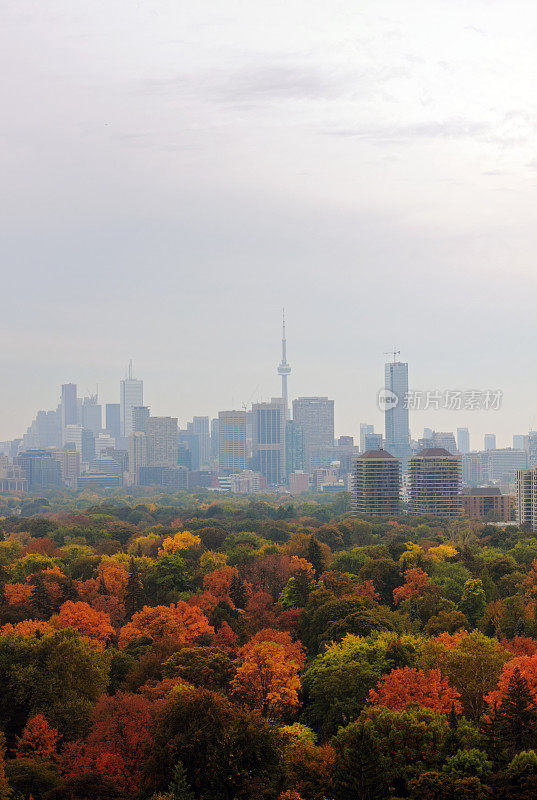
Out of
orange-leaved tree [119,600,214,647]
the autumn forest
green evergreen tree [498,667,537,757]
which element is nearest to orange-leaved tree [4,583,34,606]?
the autumn forest

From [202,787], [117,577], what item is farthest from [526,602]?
[202,787]

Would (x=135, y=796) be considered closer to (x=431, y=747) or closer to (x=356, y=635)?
(x=431, y=747)

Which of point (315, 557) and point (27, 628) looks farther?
point (315, 557)

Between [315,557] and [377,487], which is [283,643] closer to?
[315,557]

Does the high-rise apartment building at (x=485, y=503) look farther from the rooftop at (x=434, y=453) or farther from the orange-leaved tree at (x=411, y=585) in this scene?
the orange-leaved tree at (x=411, y=585)

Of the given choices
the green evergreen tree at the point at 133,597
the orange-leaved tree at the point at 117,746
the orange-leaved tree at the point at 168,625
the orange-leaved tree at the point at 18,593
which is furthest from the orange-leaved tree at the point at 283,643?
the orange-leaved tree at the point at 18,593

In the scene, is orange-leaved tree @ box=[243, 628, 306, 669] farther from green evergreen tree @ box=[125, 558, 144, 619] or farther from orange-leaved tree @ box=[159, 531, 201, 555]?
orange-leaved tree @ box=[159, 531, 201, 555]

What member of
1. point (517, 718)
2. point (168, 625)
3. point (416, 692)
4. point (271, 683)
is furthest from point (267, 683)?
point (168, 625)
